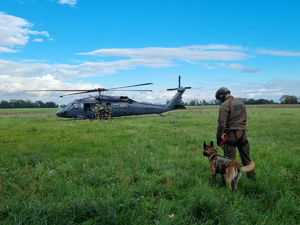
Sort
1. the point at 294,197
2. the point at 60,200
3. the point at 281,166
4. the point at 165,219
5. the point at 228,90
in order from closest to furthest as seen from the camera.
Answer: the point at 165,219
the point at 60,200
the point at 294,197
the point at 228,90
the point at 281,166

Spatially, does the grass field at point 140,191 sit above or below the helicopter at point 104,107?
below

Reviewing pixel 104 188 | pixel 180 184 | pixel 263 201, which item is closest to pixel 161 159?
pixel 180 184

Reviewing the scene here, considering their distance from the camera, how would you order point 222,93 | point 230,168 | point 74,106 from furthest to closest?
1. point 74,106
2. point 222,93
3. point 230,168

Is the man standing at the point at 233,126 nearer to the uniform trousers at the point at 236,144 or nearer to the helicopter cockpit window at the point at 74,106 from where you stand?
the uniform trousers at the point at 236,144

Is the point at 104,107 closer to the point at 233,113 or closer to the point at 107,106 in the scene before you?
the point at 107,106

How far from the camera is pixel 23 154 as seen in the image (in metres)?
7.07

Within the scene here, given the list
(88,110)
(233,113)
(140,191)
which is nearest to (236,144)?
(233,113)

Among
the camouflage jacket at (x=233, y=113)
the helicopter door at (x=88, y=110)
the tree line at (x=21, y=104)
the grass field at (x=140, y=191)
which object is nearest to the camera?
the grass field at (x=140, y=191)

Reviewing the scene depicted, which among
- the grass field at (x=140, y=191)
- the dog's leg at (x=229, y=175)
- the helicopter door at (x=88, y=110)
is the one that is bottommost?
the grass field at (x=140, y=191)

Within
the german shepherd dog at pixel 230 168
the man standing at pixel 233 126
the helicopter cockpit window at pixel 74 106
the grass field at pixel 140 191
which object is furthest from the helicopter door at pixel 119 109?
the german shepherd dog at pixel 230 168

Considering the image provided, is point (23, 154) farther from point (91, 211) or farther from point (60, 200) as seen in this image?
point (91, 211)

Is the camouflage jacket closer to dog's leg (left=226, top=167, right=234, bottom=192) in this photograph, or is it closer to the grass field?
dog's leg (left=226, top=167, right=234, bottom=192)

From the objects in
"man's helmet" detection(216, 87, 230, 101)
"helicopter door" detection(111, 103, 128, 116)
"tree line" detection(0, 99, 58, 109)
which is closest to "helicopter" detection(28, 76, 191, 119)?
"helicopter door" detection(111, 103, 128, 116)

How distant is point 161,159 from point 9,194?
392 centimetres
